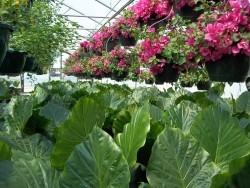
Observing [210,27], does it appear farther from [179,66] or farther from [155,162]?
[155,162]

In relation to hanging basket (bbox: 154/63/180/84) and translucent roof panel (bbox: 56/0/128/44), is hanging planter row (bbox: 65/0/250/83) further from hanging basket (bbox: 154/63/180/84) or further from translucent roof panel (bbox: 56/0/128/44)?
translucent roof panel (bbox: 56/0/128/44)

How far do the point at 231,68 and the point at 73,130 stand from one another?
178 centimetres

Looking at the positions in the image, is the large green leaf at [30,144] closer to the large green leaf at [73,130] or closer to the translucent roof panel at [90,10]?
the large green leaf at [73,130]

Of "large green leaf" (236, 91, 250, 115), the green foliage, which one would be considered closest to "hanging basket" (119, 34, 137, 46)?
"large green leaf" (236, 91, 250, 115)

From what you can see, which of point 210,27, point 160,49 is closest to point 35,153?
point 210,27

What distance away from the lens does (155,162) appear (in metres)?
0.41

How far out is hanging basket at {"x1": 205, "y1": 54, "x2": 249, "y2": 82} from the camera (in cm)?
212

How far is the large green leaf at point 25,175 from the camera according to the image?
0.35m

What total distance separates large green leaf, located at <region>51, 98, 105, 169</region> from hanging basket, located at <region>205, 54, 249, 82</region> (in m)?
1.73

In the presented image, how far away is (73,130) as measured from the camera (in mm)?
494

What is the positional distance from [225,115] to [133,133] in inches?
5.3

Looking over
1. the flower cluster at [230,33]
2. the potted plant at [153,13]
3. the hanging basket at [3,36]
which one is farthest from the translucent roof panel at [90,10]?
the hanging basket at [3,36]

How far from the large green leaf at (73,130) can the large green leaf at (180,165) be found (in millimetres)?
104

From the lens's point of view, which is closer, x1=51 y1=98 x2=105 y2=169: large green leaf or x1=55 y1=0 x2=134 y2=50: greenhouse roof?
x1=51 y1=98 x2=105 y2=169: large green leaf
